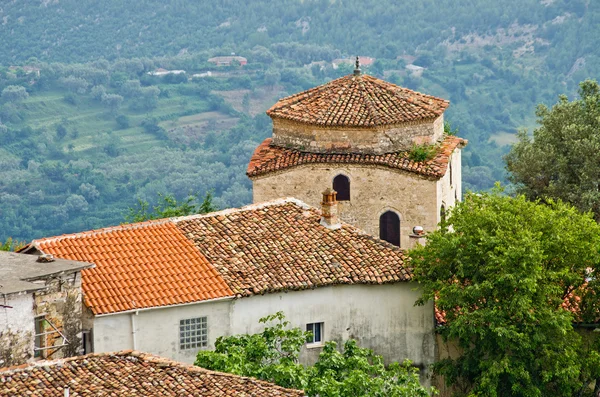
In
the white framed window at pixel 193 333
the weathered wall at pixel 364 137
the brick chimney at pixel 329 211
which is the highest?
the weathered wall at pixel 364 137

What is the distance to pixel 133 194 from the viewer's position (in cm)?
15188

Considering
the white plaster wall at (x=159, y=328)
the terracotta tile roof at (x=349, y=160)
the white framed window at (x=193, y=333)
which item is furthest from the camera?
the terracotta tile roof at (x=349, y=160)

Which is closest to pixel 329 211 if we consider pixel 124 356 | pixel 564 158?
pixel 124 356

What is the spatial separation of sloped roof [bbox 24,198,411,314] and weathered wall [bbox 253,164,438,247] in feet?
18.1

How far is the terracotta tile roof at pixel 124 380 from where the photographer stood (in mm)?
30484

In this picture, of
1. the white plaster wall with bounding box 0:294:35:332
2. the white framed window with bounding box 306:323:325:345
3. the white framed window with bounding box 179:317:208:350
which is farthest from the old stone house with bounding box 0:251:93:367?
the white framed window with bounding box 306:323:325:345

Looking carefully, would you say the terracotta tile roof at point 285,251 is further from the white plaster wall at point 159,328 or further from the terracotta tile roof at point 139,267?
the white plaster wall at point 159,328

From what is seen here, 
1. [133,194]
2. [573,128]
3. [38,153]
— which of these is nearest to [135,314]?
[573,128]

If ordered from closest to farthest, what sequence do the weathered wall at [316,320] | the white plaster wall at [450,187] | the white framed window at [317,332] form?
the weathered wall at [316,320], the white framed window at [317,332], the white plaster wall at [450,187]

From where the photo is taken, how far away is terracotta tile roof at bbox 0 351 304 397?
100 feet

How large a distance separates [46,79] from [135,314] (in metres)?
154

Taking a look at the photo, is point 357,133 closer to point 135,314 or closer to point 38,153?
point 135,314

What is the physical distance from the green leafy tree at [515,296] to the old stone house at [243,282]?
1.13m

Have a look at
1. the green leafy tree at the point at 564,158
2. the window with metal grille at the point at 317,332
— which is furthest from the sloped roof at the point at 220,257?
the green leafy tree at the point at 564,158
